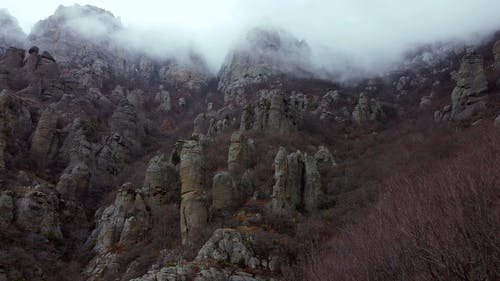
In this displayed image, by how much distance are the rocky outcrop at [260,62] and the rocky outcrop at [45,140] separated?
43.5 m

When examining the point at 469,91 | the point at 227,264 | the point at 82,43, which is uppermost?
the point at 82,43

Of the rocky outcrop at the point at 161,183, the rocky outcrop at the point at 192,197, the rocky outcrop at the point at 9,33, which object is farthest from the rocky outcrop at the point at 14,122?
the rocky outcrop at the point at 9,33

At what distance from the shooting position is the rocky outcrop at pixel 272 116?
5512cm

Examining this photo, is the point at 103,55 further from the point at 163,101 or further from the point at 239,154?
the point at 239,154

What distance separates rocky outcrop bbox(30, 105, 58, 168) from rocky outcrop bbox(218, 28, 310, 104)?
4345 centimetres

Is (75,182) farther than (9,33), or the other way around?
(9,33)

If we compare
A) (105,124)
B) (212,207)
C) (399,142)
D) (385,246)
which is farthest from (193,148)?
(105,124)

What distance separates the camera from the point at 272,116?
55.5 m

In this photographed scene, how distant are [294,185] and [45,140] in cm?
3104

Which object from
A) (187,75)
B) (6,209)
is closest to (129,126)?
(6,209)

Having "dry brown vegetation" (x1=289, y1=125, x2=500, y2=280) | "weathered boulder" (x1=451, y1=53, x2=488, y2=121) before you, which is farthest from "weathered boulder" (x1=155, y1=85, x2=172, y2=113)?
"dry brown vegetation" (x1=289, y1=125, x2=500, y2=280)

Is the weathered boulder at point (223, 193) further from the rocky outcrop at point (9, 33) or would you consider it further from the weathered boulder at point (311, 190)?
the rocky outcrop at point (9, 33)

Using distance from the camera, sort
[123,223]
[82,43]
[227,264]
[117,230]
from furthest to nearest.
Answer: [82,43]
[123,223]
[117,230]
[227,264]

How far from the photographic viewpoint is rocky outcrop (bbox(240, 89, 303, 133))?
55.1 m
